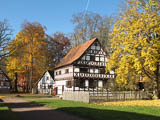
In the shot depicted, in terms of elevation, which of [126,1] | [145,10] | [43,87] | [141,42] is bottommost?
[43,87]

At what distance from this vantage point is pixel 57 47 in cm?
6075

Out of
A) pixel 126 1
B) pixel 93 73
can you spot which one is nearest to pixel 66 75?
pixel 93 73

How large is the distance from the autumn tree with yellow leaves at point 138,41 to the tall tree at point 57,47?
35.3 meters

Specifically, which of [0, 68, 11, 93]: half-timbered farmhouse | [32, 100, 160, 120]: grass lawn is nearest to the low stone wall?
[32, 100, 160, 120]: grass lawn

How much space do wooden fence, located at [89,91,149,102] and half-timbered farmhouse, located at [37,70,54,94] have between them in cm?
2818

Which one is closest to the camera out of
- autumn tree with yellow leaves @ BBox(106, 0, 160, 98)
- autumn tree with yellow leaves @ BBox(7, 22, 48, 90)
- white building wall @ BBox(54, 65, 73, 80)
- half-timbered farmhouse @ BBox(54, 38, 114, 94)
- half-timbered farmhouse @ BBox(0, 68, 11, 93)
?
autumn tree with yellow leaves @ BBox(106, 0, 160, 98)

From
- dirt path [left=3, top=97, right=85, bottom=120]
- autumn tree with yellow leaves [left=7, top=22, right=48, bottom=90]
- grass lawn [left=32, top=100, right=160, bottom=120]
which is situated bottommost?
dirt path [left=3, top=97, right=85, bottom=120]

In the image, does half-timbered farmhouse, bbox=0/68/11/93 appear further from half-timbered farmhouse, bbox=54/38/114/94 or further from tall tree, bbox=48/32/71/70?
→ half-timbered farmhouse, bbox=54/38/114/94

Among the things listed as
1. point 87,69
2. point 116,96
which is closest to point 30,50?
point 87,69

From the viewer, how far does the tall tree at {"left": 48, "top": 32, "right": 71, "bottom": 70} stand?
59.5m

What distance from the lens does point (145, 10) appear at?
24.4 m

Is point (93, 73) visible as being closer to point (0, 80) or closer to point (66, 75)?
point (66, 75)

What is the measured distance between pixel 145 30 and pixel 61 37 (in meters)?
41.5

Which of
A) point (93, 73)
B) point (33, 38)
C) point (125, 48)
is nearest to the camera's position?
point (125, 48)
